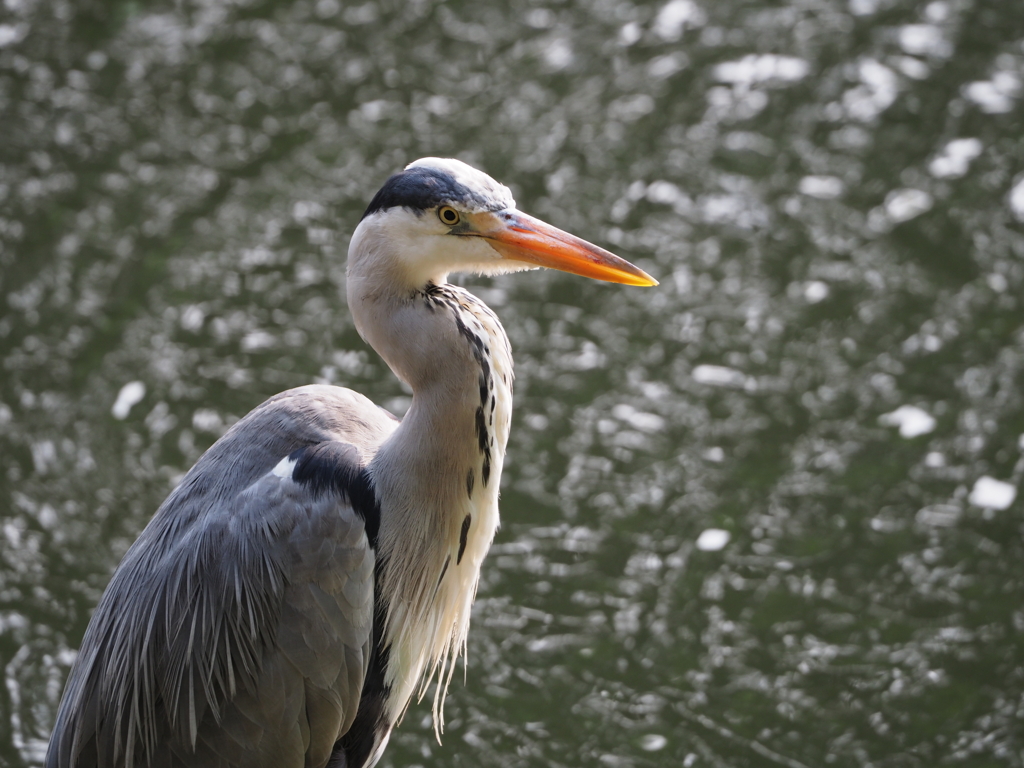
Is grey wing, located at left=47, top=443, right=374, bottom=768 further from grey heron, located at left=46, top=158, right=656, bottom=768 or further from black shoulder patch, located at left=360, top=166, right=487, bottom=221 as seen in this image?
black shoulder patch, located at left=360, top=166, right=487, bottom=221

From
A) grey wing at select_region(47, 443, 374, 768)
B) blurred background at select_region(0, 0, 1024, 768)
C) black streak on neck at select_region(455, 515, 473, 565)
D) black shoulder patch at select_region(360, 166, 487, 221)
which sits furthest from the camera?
blurred background at select_region(0, 0, 1024, 768)

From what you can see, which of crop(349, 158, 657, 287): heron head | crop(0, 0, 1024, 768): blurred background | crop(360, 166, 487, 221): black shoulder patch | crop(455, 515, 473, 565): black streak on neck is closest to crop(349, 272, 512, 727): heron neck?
crop(455, 515, 473, 565): black streak on neck

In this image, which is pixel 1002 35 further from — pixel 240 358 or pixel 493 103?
pixel 240 358

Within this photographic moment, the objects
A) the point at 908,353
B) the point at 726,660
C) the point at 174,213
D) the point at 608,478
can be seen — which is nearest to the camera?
the point at 726,660

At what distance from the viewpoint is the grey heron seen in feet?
10.2

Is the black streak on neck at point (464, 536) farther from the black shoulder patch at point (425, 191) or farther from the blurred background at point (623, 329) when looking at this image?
the blurred background at point (623, 329)

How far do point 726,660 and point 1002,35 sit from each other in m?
4.73

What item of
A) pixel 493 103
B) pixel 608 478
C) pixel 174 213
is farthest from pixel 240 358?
pixel 493 103

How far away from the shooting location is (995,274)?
5840mm

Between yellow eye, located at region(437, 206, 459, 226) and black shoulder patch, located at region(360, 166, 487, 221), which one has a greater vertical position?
black shoulder patch, located at region(360, 166, 487, 221)

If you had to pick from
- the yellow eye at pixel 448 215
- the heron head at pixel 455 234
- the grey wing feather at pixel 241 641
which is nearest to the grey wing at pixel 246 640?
the grey wing feather at pixel 241 641

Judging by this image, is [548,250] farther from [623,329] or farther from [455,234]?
[623,329]

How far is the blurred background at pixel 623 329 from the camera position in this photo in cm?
440

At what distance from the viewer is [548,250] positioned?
122 inches
